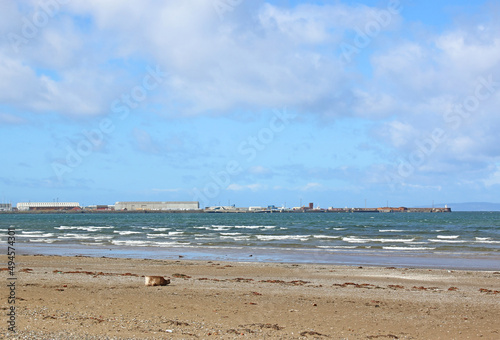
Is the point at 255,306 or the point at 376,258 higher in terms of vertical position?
the point at 255,306

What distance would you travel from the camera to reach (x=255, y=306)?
12.2 meters

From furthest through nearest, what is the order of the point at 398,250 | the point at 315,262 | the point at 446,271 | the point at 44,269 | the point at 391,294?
1. the point at 398,250
2. the point at 315,262
3. the point at 446,271
4. the point at 44,269
5. the point at 391,294

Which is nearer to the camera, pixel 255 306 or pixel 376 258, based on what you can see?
pixel 255 306

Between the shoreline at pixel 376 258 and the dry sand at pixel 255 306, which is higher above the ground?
the dry sand at pixel 255 306

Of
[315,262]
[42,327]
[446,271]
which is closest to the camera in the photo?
[42,327]

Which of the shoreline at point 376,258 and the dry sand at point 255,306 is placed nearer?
the dry sand at point 255,306

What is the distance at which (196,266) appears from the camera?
23.4 m

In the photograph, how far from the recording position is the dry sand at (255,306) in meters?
9.52

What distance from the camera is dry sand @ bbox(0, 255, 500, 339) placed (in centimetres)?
952

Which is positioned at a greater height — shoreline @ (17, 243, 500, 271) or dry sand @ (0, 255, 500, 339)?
dry sand @ (0, 255, 500, 339)

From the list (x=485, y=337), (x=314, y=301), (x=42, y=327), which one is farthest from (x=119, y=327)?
(x=485, y=337)

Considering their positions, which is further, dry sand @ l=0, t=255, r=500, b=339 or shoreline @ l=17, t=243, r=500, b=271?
shoreline @ l=17, t=243, r=500, b=271

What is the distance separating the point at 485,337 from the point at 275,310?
4.33 meters

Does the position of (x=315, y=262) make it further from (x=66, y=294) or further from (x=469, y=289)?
(x=66, y=294)
